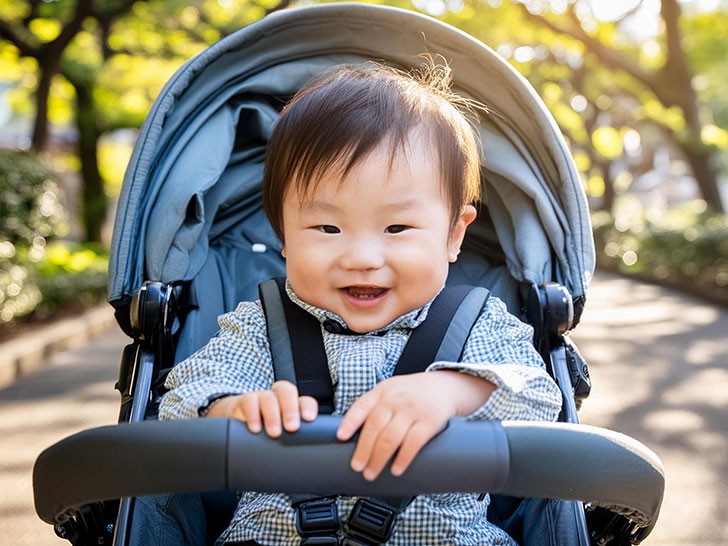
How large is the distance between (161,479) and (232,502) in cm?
81

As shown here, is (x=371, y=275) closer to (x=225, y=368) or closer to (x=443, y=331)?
(x=443, y=331)

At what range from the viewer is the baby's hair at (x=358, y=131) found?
1.53 metres

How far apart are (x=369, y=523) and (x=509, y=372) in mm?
393

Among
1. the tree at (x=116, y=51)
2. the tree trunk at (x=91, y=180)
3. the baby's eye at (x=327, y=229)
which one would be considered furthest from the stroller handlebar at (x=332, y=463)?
the tree trunk at (x=91, y=180)

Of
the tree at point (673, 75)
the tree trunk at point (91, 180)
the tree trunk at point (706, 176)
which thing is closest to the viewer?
the tree at point (673, 75)

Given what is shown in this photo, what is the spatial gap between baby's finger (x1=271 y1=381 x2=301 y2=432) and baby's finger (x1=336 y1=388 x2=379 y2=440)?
2.6 inches

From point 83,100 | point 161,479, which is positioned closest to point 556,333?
point 161,479

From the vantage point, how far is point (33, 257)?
8297mm

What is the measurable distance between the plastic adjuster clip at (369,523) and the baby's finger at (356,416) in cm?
29

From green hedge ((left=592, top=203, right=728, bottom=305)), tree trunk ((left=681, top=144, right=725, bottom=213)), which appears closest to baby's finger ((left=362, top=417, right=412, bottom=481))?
green hedge ((left=592, top=203, right=728, bottom=305))

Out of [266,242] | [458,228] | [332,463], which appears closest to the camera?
[332,463]

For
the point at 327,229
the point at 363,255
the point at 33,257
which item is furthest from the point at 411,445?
the point at 33,257

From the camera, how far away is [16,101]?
61.7 ft

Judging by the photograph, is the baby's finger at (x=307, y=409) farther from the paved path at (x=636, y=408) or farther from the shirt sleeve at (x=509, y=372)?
the paved path at (x=636, y=408)
